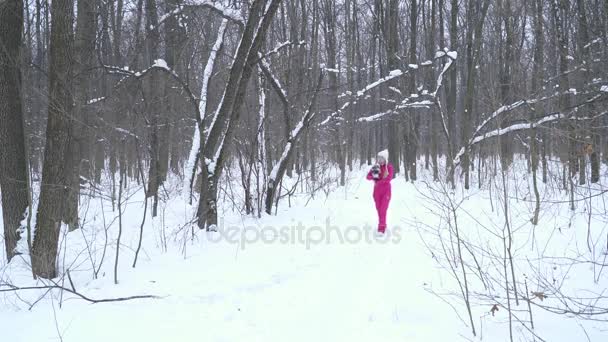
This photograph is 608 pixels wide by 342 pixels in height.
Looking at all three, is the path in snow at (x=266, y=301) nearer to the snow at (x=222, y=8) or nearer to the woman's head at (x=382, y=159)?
the woman's head at (x=382, y=159)

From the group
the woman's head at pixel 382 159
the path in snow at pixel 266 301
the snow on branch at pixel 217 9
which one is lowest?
the path in snow at pixel 266 301

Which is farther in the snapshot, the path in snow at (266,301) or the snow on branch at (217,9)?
the snow on branch at (217,9)

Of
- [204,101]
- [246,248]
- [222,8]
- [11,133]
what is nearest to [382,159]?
[246,248]

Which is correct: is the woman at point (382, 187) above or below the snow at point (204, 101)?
below

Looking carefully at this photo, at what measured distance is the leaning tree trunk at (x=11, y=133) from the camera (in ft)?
15.5

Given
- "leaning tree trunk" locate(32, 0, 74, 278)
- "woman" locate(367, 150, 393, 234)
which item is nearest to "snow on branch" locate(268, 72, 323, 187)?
"woman" locate(367, 150, 393, 234)

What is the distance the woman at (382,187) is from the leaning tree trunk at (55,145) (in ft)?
15.6

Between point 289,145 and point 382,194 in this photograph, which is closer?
point 382,194

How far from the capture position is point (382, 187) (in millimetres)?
6941

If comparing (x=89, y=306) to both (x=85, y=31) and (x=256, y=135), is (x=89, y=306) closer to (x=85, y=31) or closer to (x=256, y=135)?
(x=85, y=31)

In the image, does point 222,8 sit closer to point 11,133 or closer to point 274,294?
point 11,133

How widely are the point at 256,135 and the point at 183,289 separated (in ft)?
13.5

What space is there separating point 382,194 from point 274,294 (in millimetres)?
3454

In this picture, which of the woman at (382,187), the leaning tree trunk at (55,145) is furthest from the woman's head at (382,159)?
the leaning tree trunk at (55,145)
